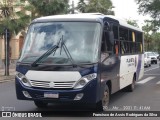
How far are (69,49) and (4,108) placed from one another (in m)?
2.90

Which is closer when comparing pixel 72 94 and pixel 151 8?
pixel 72 94

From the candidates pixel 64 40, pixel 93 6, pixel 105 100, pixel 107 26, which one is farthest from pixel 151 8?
pixel 93 6

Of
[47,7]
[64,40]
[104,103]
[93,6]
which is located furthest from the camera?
[93,6]

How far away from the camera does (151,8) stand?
32000 mm

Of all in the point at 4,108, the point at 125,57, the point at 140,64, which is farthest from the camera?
the point at 140,64

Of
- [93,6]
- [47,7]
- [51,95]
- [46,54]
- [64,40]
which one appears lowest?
[51,95]

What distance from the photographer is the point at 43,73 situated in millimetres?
10422

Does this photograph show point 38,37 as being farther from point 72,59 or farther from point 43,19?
point 72,59

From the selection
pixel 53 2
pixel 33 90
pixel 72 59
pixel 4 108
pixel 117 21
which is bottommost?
Result: pixel 4 108

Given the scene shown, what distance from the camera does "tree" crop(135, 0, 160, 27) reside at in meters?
31.1

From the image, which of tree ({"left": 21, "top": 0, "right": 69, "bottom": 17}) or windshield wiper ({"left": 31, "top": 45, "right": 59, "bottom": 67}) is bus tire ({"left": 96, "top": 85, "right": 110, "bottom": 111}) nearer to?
windshield wiper ({"left": 31, "top": 45, "right": 59, "bottom": 67})

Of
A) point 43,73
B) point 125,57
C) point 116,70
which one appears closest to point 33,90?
point 43,73

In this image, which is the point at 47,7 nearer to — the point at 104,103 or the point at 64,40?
the point at 104,103

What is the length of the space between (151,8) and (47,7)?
343 inches
